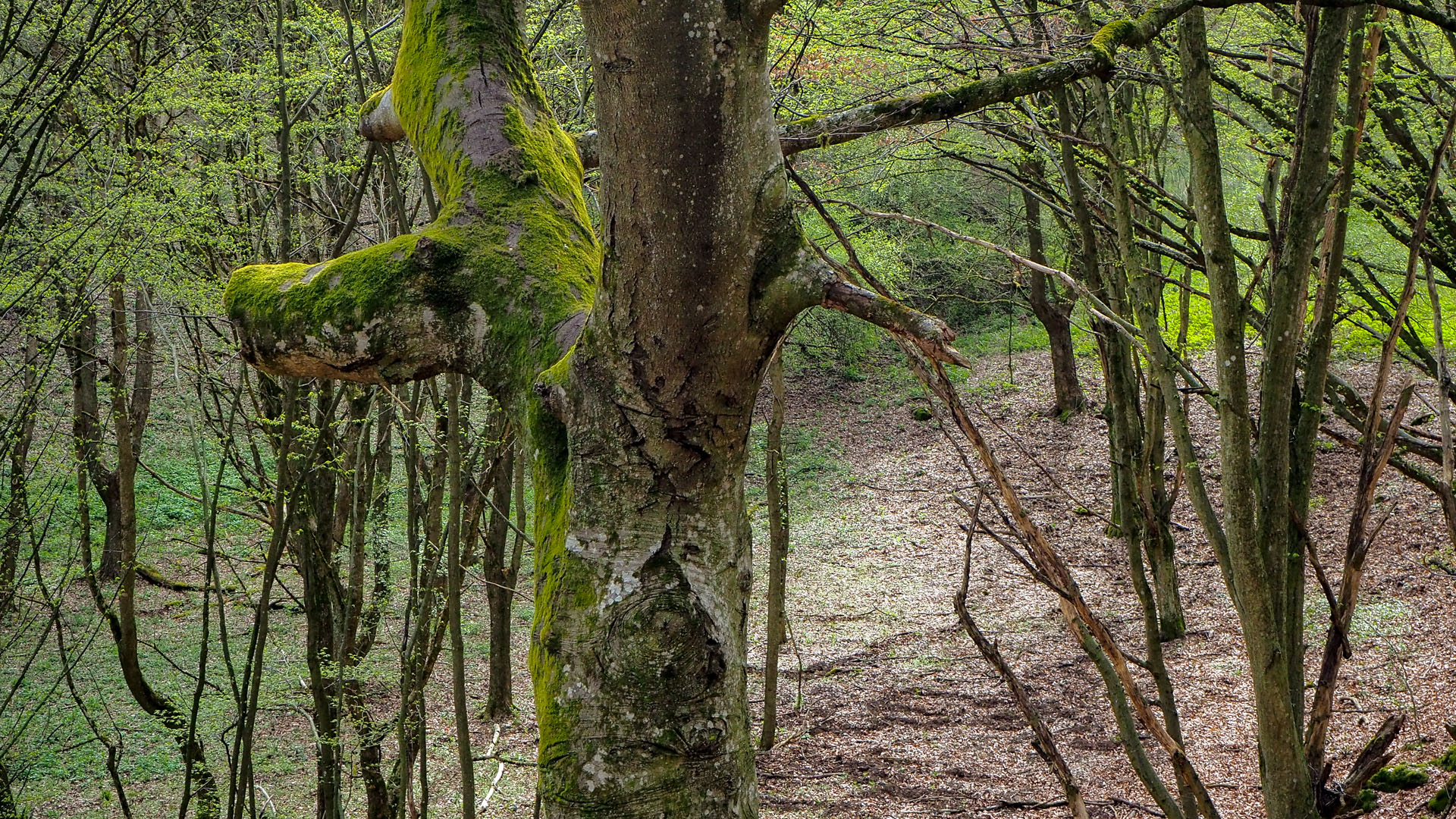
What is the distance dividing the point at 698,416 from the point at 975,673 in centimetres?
731

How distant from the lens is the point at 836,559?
476 inches

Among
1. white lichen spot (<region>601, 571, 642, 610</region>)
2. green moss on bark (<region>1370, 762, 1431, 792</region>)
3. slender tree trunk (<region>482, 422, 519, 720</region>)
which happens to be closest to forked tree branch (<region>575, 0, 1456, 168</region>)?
white lichen spot (<region>601, 571, 642, 610</region>)

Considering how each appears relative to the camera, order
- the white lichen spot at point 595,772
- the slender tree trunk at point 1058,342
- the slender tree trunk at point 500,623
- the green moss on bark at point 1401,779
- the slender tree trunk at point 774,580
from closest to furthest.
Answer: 1. the white lichen spot at point 595,772
2. the green moss on bark at point 1401,779
3. the slender tree trunk at point 774,580
4. the slender tree trunk at point 500,623
5. the slender tree trunk at point 1058,342

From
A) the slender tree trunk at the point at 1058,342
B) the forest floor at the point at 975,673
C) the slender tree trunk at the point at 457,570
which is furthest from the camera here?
the slender tree trunk at the point at 1058,342

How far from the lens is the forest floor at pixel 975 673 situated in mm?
5742

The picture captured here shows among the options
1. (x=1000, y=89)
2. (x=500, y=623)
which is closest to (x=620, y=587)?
(x=1000, y=89)

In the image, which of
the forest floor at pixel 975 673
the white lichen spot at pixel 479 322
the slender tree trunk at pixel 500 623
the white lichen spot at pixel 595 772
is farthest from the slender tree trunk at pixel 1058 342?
the white lichen spot at pixel 595 772

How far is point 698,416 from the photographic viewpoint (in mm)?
1595

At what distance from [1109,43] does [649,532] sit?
4.91ft

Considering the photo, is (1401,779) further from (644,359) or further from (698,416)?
(644,359)

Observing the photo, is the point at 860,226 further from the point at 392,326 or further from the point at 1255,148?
the point at 392,326

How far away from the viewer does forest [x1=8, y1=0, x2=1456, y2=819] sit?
1.59 m

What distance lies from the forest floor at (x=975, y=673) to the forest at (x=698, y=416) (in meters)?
0.06

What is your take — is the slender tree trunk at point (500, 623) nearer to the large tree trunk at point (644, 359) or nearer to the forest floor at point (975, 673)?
the forest floor at point (975, 673)
